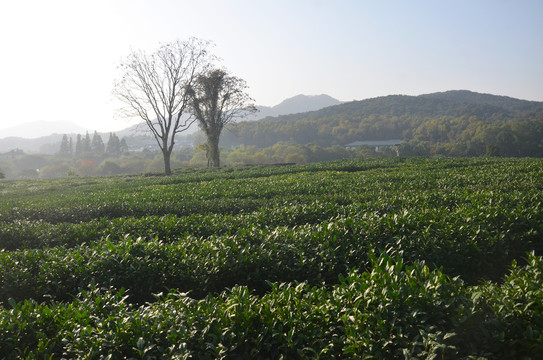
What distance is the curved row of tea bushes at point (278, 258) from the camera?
5.12 meters

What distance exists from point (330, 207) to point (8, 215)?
478 inches

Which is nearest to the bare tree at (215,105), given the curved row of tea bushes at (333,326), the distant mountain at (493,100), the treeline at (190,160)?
the treeline at (190,160)

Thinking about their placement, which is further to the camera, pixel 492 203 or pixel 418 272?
pixel 492 203

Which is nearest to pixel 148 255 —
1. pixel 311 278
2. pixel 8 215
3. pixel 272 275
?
pixel 272 275

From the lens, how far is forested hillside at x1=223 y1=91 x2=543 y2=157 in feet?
203

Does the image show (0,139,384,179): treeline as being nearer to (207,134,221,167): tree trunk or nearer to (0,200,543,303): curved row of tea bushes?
(207,134,221,167): tree trunk

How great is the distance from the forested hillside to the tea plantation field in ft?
189

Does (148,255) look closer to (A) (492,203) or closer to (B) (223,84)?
(A) (492,203)

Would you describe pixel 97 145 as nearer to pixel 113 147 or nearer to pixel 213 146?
pixel 113 147

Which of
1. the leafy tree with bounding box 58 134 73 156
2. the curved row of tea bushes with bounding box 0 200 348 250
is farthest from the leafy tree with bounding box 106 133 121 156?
the curved row of tea bushes with bounding box 0 200 348 250

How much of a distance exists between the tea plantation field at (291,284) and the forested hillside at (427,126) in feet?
189

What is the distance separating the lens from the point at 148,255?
550 centimetres

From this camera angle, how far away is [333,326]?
2.94 metres

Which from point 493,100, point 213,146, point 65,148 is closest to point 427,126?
point 493,100
